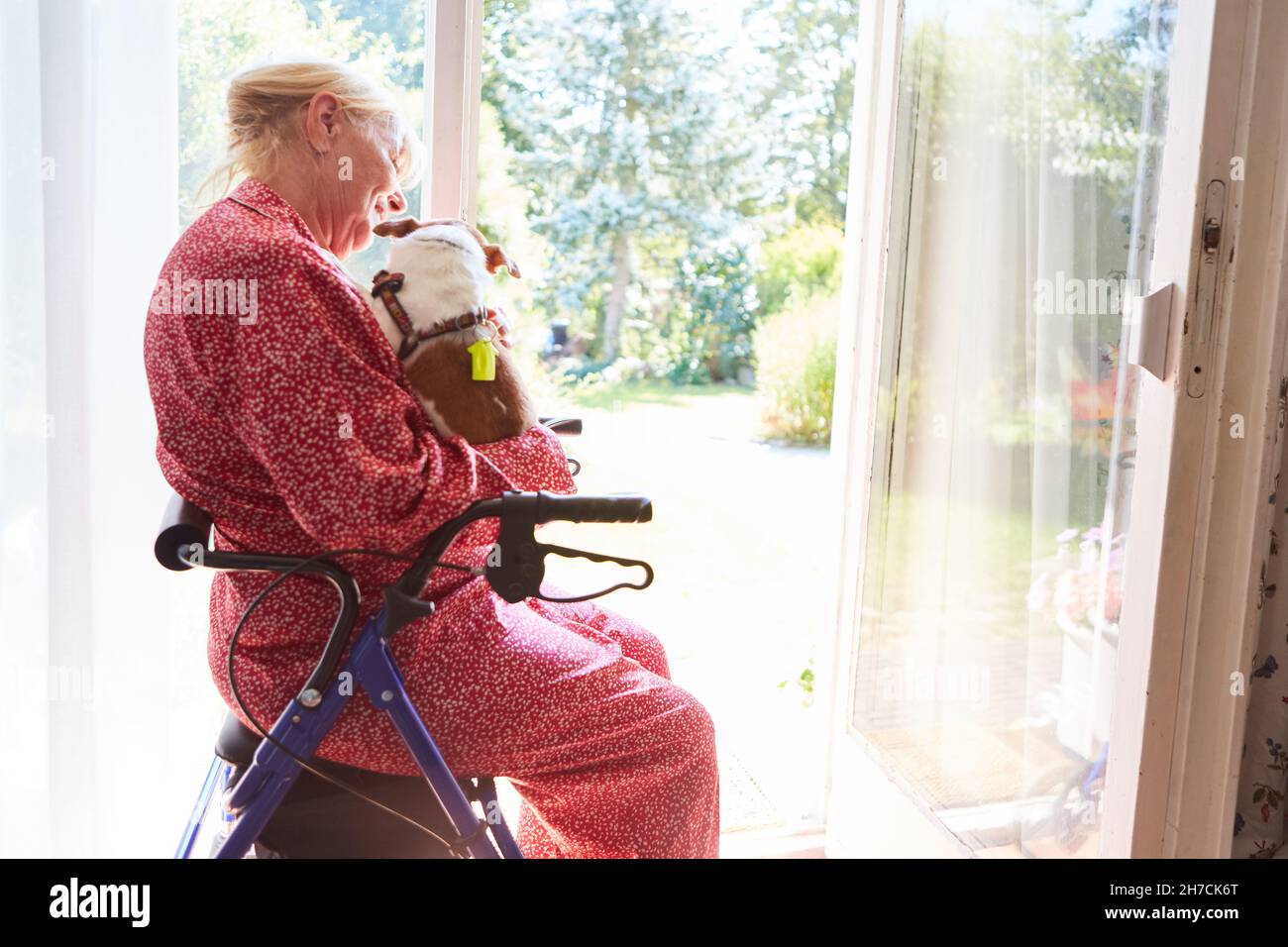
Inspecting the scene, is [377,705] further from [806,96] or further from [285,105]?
[806,96]

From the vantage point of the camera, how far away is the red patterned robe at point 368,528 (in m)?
1.04

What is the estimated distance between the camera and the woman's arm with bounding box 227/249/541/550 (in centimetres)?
103

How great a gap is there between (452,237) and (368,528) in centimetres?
42

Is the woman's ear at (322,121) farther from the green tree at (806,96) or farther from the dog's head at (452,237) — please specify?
the green tree at (806,96)

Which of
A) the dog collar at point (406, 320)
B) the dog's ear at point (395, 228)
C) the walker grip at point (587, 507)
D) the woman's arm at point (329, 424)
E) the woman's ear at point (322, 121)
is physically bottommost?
the walker grip at point (587, 507)

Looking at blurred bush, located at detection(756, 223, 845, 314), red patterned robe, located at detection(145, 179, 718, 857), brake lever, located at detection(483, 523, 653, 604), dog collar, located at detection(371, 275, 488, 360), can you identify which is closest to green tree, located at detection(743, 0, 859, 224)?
blurred bush, located at detection(756, 223, 845, 314)

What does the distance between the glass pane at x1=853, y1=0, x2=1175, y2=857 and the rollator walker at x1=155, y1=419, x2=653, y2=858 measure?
30.9 inches

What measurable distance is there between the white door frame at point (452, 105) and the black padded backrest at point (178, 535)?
2.39 feet

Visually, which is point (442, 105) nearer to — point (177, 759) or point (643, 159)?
point (177, 759)

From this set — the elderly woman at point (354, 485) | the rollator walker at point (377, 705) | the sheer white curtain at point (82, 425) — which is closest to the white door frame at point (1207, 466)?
the elderly woman at point (354, 485)

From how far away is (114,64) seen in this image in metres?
1.42

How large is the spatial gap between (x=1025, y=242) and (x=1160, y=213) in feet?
1.16
